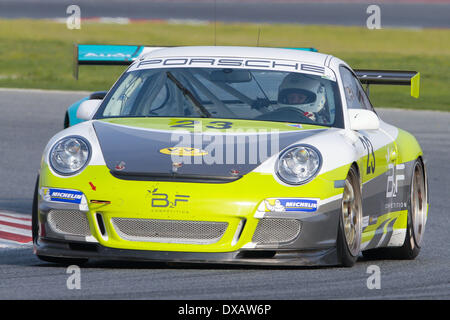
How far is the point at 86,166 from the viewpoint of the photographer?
6242mm

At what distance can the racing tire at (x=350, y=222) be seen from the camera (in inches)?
251

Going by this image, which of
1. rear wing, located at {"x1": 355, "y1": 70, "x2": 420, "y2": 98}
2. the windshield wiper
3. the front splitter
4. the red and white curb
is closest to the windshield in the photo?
the windshield wiper

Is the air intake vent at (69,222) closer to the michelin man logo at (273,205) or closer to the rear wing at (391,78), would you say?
the michelin man logo at (273,205)

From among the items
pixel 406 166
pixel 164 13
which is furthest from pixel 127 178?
pixel 164 13

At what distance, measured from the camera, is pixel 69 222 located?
623 cm

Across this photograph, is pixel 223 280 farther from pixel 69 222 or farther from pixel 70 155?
pixel 70 155

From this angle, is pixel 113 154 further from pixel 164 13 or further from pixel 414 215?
pixel 164 13

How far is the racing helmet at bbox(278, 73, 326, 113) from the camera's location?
7094 mm

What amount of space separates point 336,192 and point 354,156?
377 mm

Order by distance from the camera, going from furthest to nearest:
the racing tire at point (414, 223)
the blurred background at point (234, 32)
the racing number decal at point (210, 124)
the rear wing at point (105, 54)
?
the blurred background at point (234, 32), the rear wing at point (105, 54), the racing tire at point (414, 223), the racing number decal at point (210, 124)

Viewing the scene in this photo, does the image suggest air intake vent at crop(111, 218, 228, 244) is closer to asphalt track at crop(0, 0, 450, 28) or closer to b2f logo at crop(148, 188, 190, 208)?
b2f logo at crop(148, 188, 190, 208)

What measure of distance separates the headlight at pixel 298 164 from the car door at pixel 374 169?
57 centimetres

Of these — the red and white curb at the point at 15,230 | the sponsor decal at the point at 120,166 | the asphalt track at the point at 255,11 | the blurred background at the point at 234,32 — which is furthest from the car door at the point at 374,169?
the asphalt track at the point at 255,11

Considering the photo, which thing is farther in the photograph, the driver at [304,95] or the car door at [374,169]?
the driver at [304,95]
